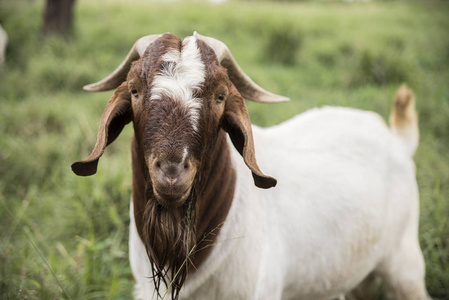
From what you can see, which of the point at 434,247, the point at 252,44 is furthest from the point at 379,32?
the point at 434,247

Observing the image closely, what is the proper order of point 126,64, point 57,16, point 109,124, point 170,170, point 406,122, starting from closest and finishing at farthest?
1. point 170,170
2. point 109,124
3. point 126,64
4. point 406,122
5. point 57,16

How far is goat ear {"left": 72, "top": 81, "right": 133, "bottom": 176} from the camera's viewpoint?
1492 mm

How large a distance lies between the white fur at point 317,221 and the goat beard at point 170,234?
0.20 m

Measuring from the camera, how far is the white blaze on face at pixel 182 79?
143 cm

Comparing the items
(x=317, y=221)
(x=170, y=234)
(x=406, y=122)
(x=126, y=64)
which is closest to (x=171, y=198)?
(x=170, y=234)

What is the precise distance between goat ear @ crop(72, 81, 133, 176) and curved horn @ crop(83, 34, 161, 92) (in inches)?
7.3

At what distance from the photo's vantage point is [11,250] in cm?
284

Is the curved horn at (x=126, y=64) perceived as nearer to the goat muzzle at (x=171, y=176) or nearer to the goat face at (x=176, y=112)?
the goat face at (x=176, y=112)

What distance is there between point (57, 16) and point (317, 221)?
7542 millimetres

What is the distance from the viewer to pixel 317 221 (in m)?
2.27

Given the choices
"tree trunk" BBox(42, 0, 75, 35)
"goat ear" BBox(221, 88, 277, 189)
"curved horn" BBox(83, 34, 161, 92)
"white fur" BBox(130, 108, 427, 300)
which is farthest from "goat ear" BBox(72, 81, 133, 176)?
"tree trunk" BBox(42, 0, 75, 35)

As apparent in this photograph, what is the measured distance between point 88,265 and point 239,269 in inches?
51.6

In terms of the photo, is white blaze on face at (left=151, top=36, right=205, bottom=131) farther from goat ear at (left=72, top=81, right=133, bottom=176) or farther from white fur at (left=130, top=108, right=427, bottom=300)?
white fur at (left=130, top=108, right=427, bottom=300)

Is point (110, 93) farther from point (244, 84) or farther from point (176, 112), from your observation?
point (176, 112)
